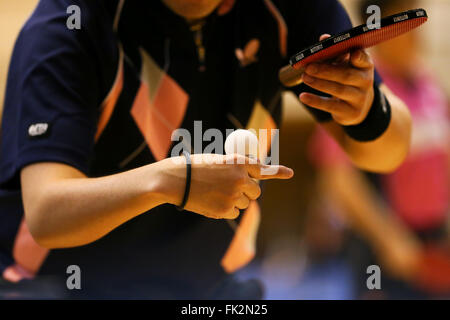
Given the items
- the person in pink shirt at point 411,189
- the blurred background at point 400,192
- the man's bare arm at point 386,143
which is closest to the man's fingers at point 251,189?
the man's bare arm at point 386,143

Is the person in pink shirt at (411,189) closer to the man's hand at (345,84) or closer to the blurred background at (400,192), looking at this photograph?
the blurred background at (400,192)

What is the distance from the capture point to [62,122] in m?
0.62

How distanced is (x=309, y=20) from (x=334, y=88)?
0.16m

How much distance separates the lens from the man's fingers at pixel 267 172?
553 millimetres

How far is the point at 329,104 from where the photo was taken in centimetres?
70

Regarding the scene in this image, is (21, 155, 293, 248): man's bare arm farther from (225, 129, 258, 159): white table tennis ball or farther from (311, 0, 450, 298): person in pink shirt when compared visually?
(311, 0, 450, 298): person in pink shirt

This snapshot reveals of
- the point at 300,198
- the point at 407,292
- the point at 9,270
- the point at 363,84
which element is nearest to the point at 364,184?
the point at 407,292

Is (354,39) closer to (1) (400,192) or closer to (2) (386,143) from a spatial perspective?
(2) (386,143)

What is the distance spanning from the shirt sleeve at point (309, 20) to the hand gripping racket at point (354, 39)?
128 mm

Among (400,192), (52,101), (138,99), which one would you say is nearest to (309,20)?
(138,99)

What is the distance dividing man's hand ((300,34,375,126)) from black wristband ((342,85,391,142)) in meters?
0.01

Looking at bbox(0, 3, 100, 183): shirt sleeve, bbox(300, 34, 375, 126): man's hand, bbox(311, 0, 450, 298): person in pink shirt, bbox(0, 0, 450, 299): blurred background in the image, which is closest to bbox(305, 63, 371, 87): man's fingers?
bbox(300, 34, 375, 126): man's hand

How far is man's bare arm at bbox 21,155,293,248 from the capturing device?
55 centimetres

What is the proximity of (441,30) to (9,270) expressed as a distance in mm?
1537
